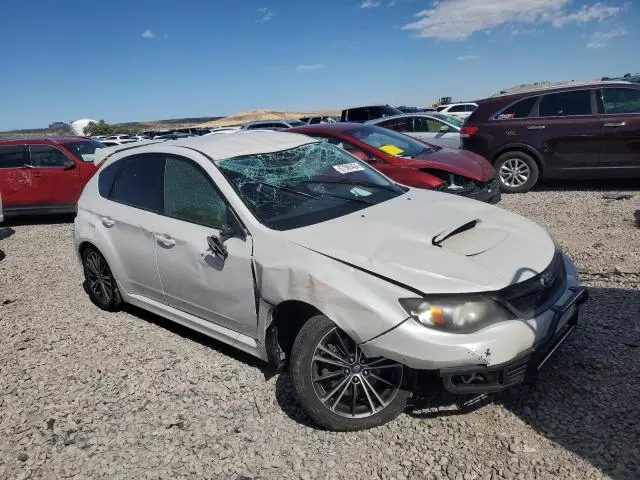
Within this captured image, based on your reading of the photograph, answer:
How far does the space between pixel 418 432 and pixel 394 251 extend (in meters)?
0.99

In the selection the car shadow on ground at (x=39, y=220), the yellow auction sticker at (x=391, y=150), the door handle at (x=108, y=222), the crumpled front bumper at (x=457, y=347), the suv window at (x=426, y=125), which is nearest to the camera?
the crumpled front bumper at (x=457, y=347)

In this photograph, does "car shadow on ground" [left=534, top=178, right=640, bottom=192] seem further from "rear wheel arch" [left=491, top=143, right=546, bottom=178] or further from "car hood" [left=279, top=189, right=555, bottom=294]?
"car hood" [left=279, top=189, right=555, bottom=294]

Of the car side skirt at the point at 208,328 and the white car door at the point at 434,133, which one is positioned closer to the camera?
the car side skirt at the point at 208,328

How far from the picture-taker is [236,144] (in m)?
3.96

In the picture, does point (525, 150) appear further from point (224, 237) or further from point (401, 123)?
point (224, 237)

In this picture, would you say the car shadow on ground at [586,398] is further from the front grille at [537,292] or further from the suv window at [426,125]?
the suv window at [426,125]

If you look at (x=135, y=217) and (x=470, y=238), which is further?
(x=135, y=217)

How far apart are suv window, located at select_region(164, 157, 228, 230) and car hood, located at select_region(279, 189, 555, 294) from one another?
639mm

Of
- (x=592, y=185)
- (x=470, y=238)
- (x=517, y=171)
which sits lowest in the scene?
(x=592, y=185)

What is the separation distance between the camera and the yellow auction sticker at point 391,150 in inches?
282

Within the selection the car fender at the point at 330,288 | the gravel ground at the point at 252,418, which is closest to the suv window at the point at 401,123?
the gravel ground at the point at 252,418

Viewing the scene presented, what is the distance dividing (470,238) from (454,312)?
710mm

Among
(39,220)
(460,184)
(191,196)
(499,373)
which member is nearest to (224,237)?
(191,196)

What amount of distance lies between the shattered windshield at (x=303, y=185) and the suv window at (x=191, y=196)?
0.16 metres
